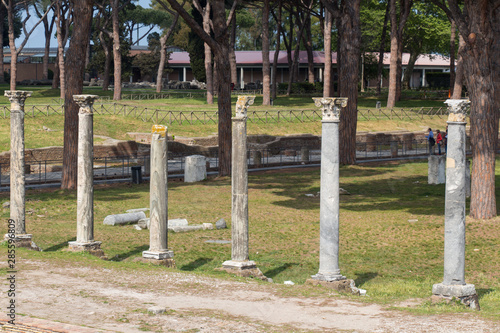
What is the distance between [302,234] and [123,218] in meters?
4.60

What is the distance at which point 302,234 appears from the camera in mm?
17984

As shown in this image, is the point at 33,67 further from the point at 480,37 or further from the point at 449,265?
the point at 449,265

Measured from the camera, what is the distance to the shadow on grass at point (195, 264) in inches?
557

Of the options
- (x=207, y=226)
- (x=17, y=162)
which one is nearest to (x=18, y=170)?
(x=17, y=162)

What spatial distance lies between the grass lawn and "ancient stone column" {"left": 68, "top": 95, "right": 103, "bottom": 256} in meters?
0.42

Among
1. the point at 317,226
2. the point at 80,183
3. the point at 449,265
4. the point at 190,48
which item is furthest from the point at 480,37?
the point at 190,48

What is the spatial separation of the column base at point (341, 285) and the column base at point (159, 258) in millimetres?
2840

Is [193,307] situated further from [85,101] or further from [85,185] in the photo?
[85,101]

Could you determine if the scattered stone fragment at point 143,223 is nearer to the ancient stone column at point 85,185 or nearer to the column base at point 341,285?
the ancient stone column at point 85,185

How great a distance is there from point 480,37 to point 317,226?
20.7 ft

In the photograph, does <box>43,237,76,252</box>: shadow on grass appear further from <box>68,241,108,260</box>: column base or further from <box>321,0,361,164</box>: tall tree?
<box>321,0,361,164</box>: tall tree

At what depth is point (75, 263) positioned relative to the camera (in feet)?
43.4

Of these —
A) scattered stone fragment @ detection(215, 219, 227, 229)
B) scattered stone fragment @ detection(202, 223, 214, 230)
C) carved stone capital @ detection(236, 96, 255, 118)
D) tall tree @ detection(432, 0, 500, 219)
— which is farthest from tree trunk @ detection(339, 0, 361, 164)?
carved stone capital @ detection(236, 96, 255, 118)

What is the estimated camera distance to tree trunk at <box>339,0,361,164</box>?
1212 inches
